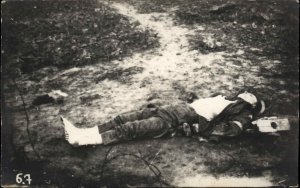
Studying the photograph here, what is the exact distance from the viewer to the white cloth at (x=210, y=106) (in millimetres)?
2824

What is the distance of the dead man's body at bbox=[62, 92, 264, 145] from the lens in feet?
9.12

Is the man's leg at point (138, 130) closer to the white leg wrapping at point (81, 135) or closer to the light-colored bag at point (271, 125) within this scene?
the white leg wrapping at point (81, 135)

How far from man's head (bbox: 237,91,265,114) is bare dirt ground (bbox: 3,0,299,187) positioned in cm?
5

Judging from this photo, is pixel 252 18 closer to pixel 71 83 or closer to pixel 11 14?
pixel 71 83

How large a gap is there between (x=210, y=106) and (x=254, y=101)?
0.33 m

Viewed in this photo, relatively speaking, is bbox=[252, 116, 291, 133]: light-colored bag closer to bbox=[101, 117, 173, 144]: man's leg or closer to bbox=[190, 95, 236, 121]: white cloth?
bbox=[190, 95, 236, 121]: white cloth

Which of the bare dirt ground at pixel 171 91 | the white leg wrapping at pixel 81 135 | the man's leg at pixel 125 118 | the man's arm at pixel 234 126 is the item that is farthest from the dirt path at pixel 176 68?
the white leg wrapping at pixel 81 135

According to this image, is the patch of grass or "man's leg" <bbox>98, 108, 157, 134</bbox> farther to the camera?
the patch of grass

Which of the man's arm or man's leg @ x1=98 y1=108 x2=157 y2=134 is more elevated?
man's leg @ x1=98 y1=108 x2=157 y2=134

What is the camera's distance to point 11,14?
291cm

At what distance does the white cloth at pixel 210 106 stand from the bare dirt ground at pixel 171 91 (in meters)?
0.07

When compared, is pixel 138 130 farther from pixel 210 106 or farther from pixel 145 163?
pixel 210 106

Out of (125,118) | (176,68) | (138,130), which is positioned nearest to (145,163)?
(138,130)

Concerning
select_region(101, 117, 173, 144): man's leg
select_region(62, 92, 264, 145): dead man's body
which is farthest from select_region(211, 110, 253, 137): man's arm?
select_region(101, 117, 173, 144): man's leg
